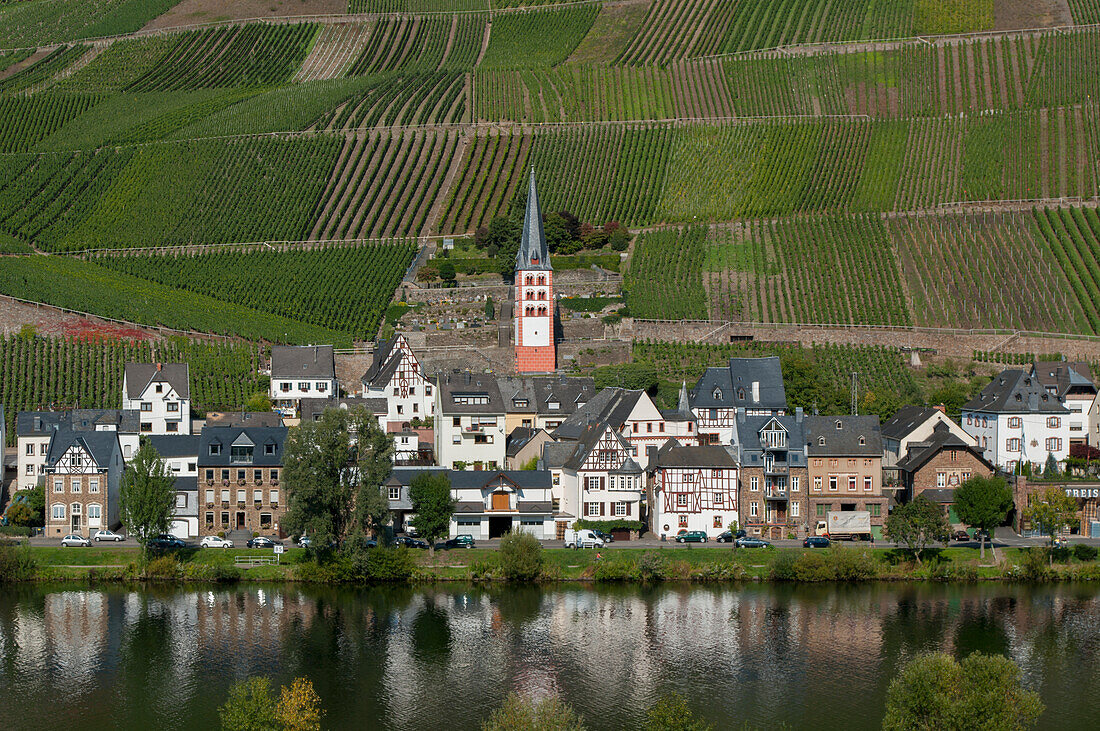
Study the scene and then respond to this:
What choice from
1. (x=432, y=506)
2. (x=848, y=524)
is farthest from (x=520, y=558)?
(x=848, y=524)

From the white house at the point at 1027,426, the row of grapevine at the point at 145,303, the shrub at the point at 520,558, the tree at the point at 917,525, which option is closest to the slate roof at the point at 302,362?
the row of grapevine at the point at 145,303

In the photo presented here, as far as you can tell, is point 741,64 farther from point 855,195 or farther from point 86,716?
point 86,716

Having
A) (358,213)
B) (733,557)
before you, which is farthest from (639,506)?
(358,213)

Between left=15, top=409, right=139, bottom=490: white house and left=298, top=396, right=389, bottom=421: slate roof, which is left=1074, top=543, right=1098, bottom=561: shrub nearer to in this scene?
left=298, top=396, right=389, bottom=421: slate roof

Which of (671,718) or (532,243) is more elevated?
(532,243)

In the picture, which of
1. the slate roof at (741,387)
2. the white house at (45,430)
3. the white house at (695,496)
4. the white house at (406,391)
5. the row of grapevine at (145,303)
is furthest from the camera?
the row of grapevine at (145,303)

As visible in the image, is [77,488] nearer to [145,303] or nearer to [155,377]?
[155,377]

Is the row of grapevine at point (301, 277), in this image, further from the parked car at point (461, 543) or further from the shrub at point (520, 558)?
the shrub at point (520, 558)
